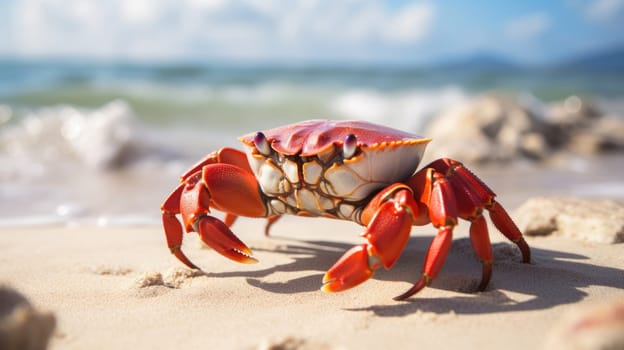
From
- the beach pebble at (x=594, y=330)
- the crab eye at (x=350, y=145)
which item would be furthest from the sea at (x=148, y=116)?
the beach pebble at (x=594, y=330)

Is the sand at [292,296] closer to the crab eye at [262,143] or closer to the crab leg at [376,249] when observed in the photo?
the crab leg at [376,249]

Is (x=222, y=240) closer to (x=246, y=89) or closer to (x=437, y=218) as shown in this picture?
(x=437, y=218)

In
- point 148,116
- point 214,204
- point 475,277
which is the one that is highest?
point 214,204

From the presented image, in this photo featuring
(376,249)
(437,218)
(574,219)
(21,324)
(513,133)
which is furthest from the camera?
(513,133)

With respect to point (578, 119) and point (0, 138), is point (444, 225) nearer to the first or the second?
point (0, 138)

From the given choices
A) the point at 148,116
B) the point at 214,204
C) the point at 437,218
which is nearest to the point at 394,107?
the point at 148,116

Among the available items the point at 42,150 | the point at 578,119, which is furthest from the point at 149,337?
the point at 578,119
